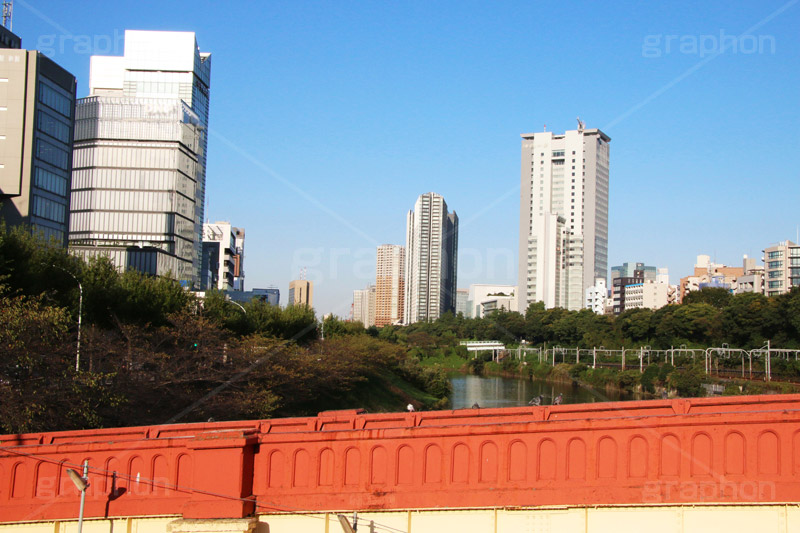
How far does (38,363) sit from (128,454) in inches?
316

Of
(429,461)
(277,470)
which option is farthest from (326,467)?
(429,461)

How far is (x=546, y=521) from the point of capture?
12180 millimetres

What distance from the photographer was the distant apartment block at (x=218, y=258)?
9856cm

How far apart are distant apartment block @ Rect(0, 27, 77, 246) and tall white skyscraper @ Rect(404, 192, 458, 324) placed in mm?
134630

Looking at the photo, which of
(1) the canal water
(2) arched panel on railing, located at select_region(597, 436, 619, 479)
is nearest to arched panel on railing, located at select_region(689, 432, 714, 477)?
(2) arched panel on railing, located at select_region(597, 436, 619, 479)

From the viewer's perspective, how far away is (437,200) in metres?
181

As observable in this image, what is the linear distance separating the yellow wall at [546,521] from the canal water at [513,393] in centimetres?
3547

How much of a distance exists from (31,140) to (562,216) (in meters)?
114

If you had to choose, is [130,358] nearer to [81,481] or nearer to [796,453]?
[81,481]

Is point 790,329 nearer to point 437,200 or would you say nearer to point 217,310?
point 217,310

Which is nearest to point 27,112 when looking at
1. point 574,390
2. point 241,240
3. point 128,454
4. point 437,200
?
point 128,454

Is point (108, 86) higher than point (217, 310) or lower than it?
higher

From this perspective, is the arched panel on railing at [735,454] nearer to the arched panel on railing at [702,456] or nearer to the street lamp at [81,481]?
the arched panel on railing at [702,456]

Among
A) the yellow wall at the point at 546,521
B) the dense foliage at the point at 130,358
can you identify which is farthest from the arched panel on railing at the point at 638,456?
the dense foliage at the point at 130,358
